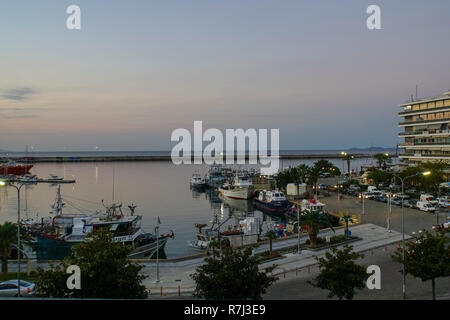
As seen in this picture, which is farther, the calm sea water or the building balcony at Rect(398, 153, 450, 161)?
the building balcony at Rect(398, 153, 450, 161)

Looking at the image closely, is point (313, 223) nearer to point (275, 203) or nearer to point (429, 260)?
point (429, 260)

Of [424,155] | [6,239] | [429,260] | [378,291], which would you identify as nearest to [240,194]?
[424,155]

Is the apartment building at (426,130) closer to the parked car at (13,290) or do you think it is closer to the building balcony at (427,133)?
the building balcony at (427,133)

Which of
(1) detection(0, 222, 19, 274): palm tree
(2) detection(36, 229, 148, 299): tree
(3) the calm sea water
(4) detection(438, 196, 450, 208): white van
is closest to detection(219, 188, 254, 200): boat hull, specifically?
(3) the calm sea water

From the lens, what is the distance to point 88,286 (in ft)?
56.8

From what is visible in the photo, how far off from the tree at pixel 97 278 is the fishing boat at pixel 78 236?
24089 mm

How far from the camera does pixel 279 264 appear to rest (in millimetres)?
32000

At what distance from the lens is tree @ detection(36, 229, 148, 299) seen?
16938 mm

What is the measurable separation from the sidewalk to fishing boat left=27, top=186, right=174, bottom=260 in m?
11.0

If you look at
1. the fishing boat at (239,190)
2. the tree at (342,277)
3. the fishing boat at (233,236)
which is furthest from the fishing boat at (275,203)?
the tree at (342,277)

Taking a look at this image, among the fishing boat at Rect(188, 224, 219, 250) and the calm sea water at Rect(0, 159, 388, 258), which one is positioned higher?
the fishing boat at Rect(188, 224, 219, 250)

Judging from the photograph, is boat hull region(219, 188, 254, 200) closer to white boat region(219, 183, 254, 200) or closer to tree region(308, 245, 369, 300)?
white boat region(219, 183, 254, 200)
